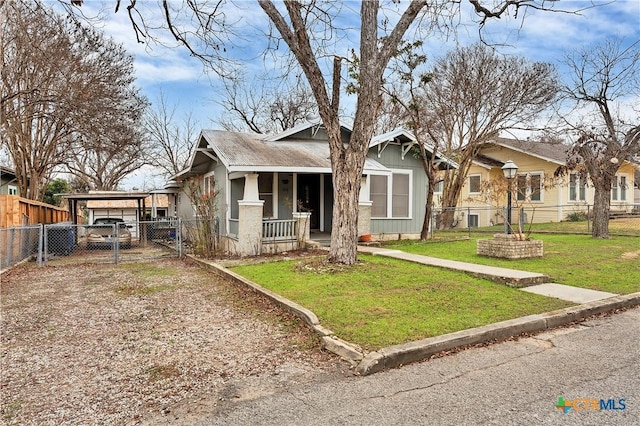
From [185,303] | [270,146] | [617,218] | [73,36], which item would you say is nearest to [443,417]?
[185,303]

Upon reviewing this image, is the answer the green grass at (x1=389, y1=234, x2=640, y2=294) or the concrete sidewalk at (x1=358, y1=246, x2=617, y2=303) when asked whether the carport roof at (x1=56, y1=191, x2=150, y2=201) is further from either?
the concrete sidewalk at (x1=358, y1=246, x2=617, y2=303)

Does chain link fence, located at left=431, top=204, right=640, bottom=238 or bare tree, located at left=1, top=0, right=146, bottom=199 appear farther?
chain link fence, located at left=431, top=204, right=640, bottom=238

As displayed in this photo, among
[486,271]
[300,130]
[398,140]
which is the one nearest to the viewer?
[486,271]

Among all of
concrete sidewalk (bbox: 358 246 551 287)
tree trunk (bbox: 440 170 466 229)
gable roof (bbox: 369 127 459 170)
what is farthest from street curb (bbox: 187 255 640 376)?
tree trunk (bbox: 440 170 466 229)

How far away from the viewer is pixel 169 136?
1357 inches

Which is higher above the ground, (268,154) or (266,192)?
(268,154)

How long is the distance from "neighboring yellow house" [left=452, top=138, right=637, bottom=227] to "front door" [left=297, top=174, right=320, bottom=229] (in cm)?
1032

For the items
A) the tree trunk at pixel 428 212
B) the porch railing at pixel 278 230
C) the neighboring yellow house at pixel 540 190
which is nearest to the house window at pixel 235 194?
the porch railing at pixel 278 230

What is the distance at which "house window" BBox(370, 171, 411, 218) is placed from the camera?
1503 centimetres

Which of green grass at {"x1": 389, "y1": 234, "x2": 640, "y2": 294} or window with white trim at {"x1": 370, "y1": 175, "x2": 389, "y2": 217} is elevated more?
window with white trim at {"x1": 370, "y1": 175, "x2": 389, "y2": 217}

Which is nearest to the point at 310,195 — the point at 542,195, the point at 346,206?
the point at 346,206

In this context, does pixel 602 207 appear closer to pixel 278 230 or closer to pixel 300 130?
pixel 300 130

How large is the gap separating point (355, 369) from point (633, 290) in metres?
5.57

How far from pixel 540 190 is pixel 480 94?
585cm
